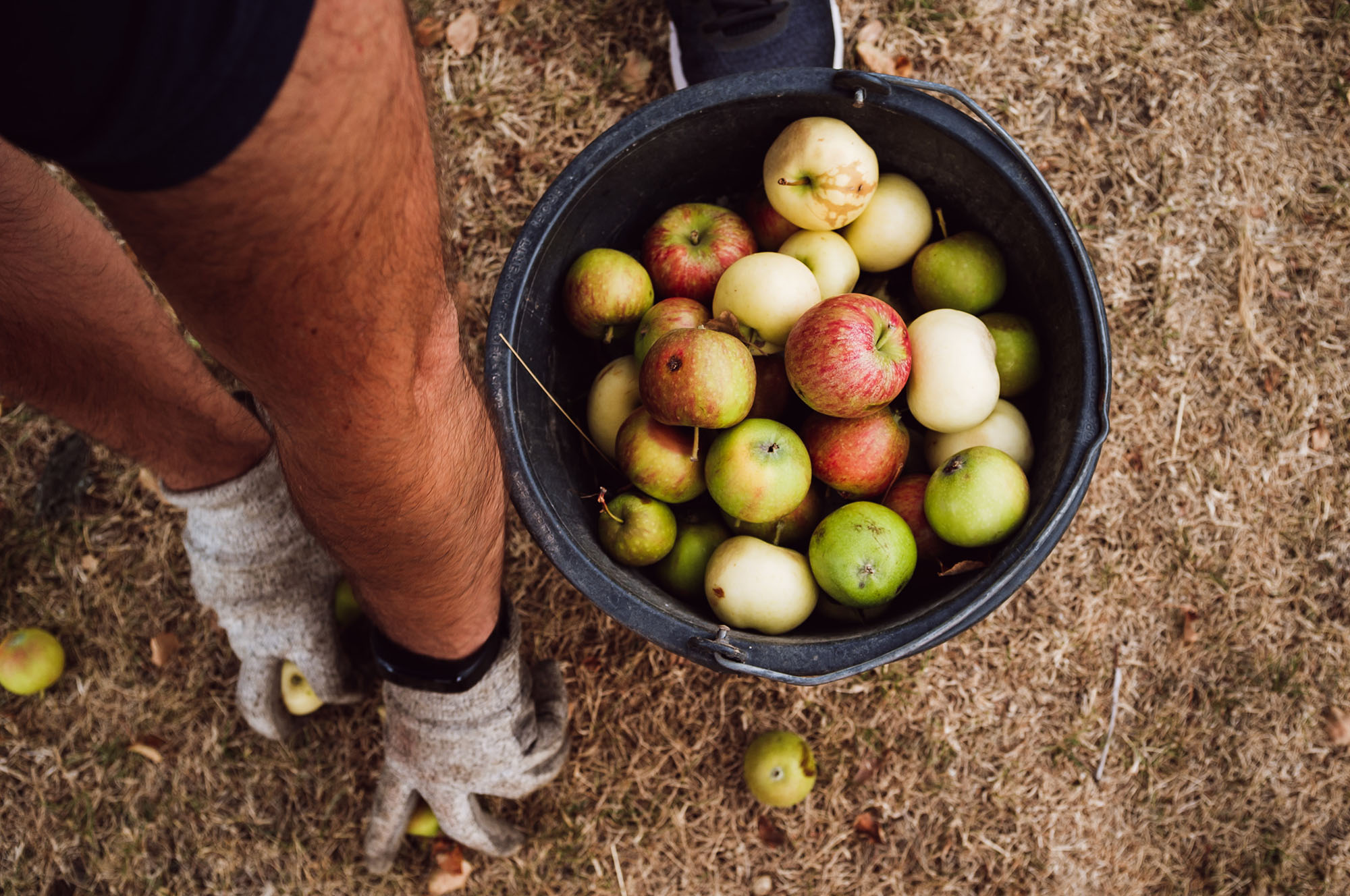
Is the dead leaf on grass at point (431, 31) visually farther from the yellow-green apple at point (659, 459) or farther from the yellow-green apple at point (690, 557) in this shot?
the yellow-green apple at point (690, 557)

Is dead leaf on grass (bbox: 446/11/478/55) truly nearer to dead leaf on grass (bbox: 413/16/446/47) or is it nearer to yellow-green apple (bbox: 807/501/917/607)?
dead leaf on grass (bbox: 413/16/446/47)

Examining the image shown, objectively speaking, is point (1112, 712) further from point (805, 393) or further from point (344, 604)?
point (344, 604)

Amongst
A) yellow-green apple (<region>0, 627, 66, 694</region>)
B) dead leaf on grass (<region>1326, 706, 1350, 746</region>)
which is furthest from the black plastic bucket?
yellow-green apple (<region>0, 627, 66, 694</region>)

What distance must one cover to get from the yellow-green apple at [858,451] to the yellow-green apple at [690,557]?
0.29 metres

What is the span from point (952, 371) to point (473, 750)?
1.60 meters

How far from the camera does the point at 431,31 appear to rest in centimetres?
281

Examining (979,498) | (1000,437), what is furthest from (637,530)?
(1000,437)

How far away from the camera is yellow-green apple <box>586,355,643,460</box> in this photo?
2.01 metres

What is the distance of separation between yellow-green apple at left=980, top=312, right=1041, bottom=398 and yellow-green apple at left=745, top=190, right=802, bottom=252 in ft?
1.77

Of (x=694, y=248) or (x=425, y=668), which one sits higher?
(x=694, y=248)

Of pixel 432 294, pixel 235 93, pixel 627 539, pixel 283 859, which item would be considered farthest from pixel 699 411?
pixel 283 859

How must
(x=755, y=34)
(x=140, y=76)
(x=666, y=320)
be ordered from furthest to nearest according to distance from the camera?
(x=755, y=34), (x=666, y=320), (x=140, y=76)

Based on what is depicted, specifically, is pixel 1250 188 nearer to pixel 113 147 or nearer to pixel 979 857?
pixel 979 857

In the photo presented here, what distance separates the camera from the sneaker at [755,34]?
2490 mm
